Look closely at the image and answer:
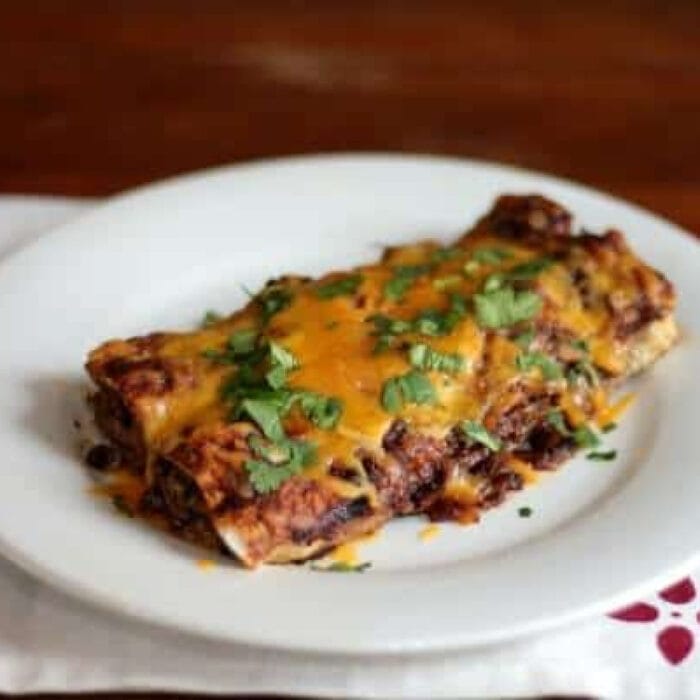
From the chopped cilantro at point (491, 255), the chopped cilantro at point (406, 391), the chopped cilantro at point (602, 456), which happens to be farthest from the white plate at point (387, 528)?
the chopped cilantro at point (491, 255)

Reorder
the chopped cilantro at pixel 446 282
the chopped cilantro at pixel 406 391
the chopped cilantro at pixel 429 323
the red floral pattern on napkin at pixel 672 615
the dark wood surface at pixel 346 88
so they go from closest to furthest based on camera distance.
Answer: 1. the red floral pattern on napkin at pixel 672 615
2. the chopped cilantro at pixel 406 391
3. the chopped cilantro at pixel 429 323
4. the chopped cilantro at pixel 446 282
5. the dark wood surface at pixel 346 88

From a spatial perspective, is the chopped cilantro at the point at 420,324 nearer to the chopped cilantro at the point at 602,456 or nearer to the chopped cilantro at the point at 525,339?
the chopped cilantro at the point at 525,339

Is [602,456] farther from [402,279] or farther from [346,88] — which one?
[346,88]

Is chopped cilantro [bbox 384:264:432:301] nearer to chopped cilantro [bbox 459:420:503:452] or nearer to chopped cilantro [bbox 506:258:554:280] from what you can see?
chopped cilantro [bbox 506:258:554:280]

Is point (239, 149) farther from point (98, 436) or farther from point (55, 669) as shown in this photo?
point (55, 669)

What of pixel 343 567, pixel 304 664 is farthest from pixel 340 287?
pixel 304 664

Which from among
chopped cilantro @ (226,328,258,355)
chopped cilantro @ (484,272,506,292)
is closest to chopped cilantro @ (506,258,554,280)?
chopped cilantro @ (484,272,506,292)
